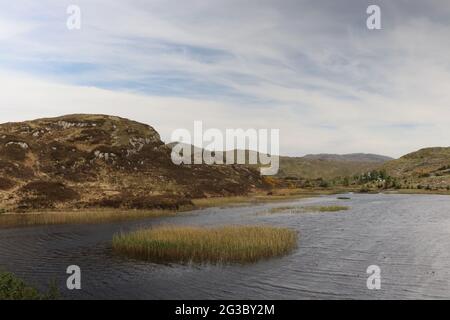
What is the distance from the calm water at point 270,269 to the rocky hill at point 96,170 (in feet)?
97.2

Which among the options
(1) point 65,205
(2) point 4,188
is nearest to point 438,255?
(1) point 65,205

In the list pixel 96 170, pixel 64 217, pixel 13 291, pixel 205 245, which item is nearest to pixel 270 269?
pixel 205 245

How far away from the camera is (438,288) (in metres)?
24.5

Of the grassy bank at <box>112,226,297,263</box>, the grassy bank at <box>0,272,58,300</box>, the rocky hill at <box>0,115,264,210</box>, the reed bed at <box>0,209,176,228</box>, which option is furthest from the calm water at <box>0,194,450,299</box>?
the rocky hill at <box>0,115,264,210</box>

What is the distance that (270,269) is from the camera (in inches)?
1153

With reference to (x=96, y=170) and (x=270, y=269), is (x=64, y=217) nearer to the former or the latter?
(x=96, y=170)

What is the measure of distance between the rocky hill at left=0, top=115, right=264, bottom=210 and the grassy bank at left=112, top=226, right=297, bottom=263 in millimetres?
37399

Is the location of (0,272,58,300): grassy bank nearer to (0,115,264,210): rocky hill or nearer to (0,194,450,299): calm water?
(0,194,450,299): calm water

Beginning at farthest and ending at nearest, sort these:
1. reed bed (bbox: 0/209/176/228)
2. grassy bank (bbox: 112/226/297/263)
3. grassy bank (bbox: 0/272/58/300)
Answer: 1. reed bed (bbox: 0/209/176/228)
2. grassy bank (bbox: 112/226/297/263)
3. grassy bank (bbox: 0/272/58/300)

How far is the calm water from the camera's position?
24.3m

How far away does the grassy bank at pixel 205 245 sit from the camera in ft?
107

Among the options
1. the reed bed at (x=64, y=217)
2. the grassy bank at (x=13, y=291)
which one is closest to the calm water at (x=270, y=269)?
the grassy bank at (x=13, y=291)
